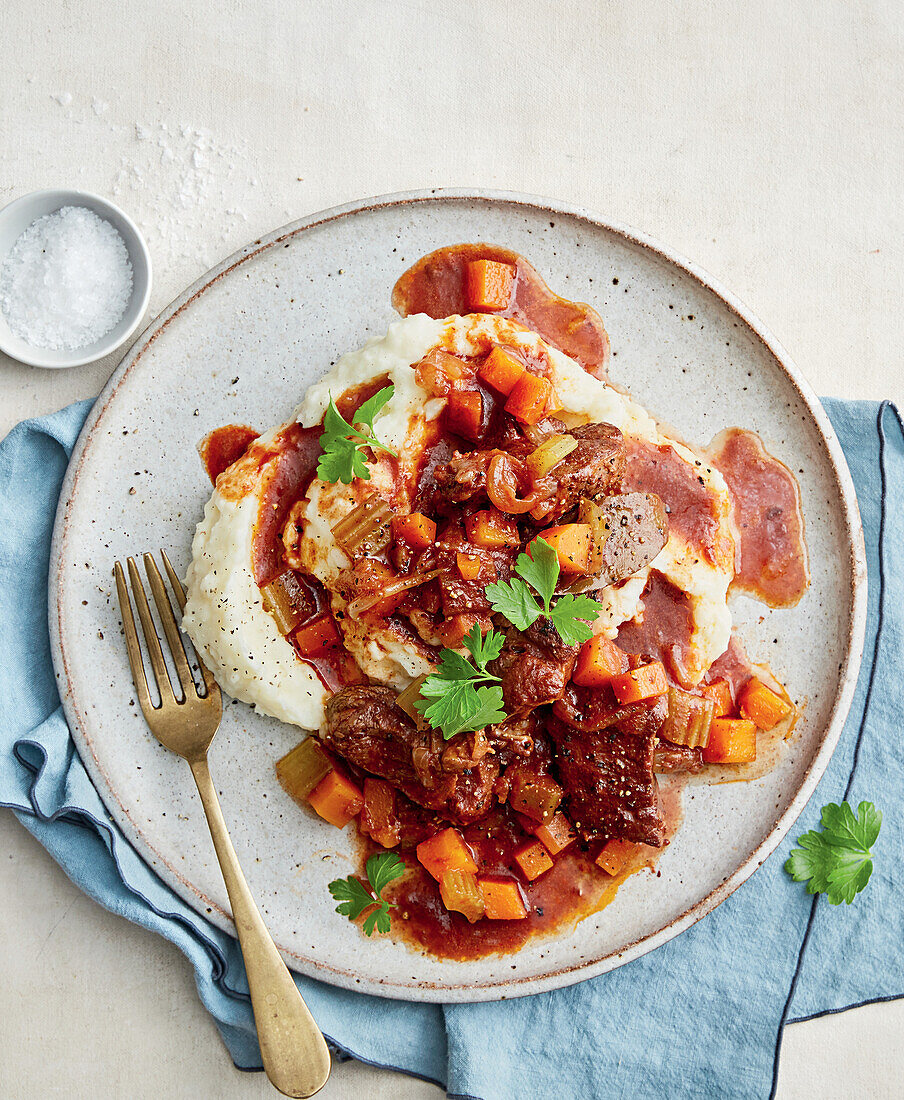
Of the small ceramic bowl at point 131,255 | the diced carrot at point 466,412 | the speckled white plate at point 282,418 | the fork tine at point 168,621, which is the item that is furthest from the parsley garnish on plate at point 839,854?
the small ceramic bowl at point 131,255

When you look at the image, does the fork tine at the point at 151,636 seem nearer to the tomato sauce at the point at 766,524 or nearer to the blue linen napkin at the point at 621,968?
the blue linen napkin at the point at 621,968

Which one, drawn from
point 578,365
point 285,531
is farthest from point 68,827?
point 578,365

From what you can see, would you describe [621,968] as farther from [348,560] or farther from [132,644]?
[132,644]

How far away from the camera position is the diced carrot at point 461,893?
4.47 metres

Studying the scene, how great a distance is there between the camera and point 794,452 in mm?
4793

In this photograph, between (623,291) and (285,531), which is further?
(623,291)

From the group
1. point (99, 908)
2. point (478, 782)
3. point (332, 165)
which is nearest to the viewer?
point (478, 782)

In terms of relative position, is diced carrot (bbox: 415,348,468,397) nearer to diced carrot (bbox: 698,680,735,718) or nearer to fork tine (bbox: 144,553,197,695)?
fork tine (bbox: 144,553,197,695)

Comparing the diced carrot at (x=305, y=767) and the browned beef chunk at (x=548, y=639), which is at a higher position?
the browned beef chunk at (x=548, y=639)

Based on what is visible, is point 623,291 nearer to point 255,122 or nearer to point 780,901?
point 255,122

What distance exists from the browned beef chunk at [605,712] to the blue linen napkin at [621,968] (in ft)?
4.04

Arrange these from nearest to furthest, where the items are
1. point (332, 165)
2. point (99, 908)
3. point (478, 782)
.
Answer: point (478, 782), point (99, 908), point (332, 165)

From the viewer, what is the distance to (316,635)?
14.9ft

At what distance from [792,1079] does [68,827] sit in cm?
444
